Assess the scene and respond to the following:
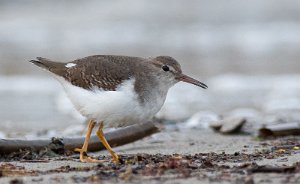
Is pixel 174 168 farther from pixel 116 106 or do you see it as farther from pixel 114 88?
pixel 114 88

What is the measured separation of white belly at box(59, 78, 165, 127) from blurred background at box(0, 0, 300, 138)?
125 inches

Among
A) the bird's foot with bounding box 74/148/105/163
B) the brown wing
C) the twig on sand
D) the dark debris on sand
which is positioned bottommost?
the dark debris on sand

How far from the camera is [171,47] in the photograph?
19.6 meters

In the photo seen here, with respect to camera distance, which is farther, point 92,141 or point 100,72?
point 92,141

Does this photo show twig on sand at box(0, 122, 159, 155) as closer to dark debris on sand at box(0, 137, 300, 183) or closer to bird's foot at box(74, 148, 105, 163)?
dark debris on sand at box(0, 137, 300, 183)

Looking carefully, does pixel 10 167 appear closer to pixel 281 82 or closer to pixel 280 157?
pixel 280 157

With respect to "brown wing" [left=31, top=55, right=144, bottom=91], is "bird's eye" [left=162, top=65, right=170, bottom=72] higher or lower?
higher

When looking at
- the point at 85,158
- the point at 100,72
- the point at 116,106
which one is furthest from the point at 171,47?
the point at 116,106

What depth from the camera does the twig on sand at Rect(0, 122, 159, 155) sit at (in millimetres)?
6246

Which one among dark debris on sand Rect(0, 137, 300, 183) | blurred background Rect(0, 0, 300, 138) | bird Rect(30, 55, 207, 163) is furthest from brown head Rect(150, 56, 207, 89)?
blurred background Rect(0, 0, 300, 138)

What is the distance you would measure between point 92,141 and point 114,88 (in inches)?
46.6

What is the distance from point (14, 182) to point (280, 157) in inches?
96.8

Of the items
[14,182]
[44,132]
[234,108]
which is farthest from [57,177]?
[234,108]

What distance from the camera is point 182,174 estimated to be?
4680 mm
